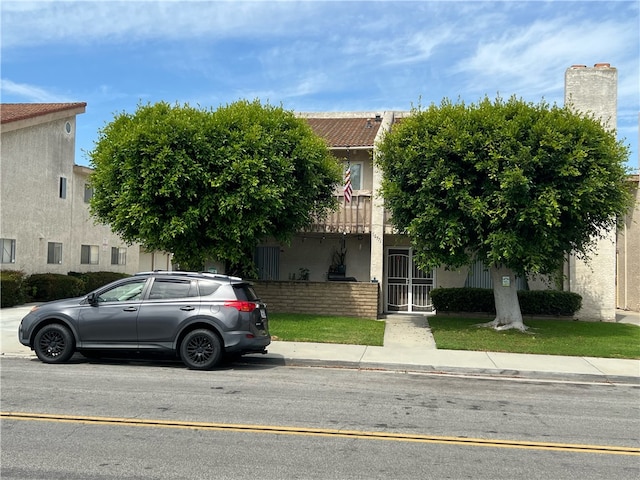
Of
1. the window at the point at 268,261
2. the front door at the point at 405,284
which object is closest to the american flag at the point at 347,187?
the front door at the point at 405,284

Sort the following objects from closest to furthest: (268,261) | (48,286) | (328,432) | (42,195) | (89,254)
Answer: (328,432)
(48,286)
(268,261)
(42,195)
(89,254)

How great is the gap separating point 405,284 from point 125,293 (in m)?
12.8

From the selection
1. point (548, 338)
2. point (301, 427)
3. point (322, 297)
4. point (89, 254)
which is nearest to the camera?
point (301, 427)

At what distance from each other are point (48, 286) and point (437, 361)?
16.3 metres

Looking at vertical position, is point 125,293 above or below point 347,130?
below

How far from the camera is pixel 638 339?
622 inches

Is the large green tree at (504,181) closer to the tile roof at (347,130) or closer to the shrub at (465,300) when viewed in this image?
the shrub at (465,300)

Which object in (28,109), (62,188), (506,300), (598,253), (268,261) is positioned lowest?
(506,300)

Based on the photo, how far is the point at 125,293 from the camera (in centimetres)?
1095

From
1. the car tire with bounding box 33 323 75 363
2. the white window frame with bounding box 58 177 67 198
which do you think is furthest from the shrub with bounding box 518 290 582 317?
the white window frame with bounding box 58 177 67 198

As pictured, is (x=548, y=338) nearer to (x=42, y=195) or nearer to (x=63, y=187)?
(x=42, y=195)

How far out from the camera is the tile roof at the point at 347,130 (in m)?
21.4

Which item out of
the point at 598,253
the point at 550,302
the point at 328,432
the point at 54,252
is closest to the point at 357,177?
the point at 550,302

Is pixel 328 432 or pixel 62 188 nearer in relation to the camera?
pixel 328 432
